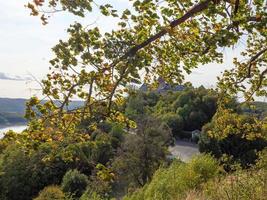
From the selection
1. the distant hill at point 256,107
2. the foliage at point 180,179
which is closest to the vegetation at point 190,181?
the foliage at point 180,179

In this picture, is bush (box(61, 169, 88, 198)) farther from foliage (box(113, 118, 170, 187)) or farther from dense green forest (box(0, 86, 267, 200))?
foliage (box(113, 118, 170, 187))

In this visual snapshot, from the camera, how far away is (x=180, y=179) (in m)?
15.1

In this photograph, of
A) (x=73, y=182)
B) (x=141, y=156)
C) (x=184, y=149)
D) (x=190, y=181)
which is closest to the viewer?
(x=190, y=181)

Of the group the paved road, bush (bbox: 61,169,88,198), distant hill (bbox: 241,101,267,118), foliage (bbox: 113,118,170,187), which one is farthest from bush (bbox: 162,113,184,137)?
distant hill (bbox: 241,101,267,118)

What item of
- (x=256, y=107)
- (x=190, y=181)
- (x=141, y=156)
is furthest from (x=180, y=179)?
(x=141, y=156)

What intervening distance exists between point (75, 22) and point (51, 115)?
1.25 meters

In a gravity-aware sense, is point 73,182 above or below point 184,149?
below

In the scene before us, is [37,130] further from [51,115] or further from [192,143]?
[192,143]

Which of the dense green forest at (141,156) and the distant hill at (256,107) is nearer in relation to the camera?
the dense green forest at (141,156)

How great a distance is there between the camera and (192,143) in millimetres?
69625

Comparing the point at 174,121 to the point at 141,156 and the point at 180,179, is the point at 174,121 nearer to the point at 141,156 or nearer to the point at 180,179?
the point at 141,156

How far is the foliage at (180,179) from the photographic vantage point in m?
14.4

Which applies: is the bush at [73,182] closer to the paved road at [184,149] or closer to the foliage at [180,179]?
the paved road at [184,149]

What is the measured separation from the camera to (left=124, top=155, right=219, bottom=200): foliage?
14420mm
